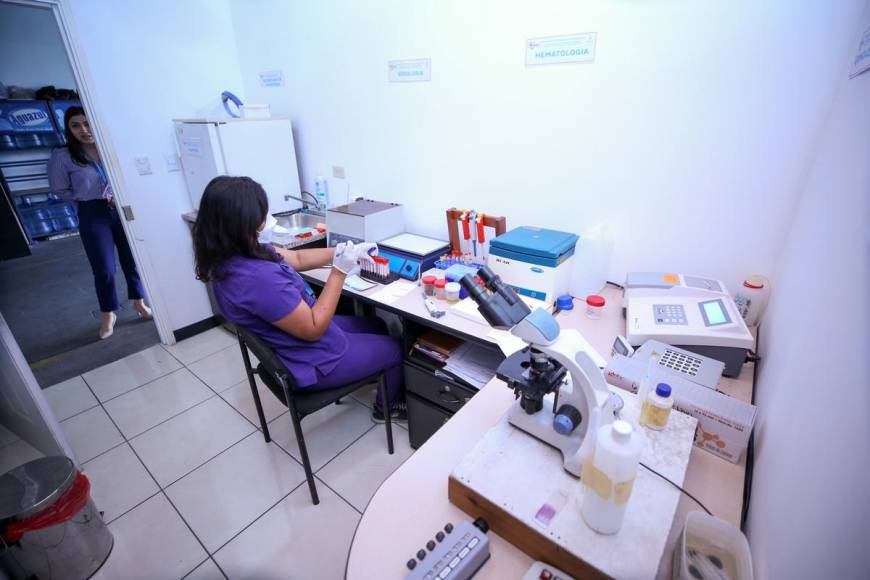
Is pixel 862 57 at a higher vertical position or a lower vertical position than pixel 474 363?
higher

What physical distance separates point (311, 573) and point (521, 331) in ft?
4.15

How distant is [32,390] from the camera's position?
153 centimetres

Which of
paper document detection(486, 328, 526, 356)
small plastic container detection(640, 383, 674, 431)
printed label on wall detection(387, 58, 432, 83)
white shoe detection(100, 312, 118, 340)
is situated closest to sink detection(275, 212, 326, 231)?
printed label on wall detection(387, 58, 432, 83)

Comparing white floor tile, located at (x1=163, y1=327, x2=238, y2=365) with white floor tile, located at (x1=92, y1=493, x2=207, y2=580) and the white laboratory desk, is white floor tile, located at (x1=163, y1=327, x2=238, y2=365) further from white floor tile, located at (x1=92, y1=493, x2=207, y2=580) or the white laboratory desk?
the white laboratory desk

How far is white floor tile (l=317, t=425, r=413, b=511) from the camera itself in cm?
167

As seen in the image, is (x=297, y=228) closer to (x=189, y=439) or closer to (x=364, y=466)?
(x=189, y=439)

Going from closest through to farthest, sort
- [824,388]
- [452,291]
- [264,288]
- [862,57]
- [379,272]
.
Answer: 1. [824,388]
2. [862,57]
3. [264,288]
4. [452,291]
5. [379,272]

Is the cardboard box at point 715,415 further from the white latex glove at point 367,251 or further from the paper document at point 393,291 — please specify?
the white latex glove at point 367,251

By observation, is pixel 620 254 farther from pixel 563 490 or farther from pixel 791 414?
pixel 563 490

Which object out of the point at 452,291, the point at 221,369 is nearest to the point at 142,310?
the point at 221,369

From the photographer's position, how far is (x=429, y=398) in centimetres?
167

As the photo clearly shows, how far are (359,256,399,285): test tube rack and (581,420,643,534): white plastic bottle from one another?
1.33 metres

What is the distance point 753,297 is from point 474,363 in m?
0.98

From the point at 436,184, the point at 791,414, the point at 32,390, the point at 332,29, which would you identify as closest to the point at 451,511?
the point at 791,414
